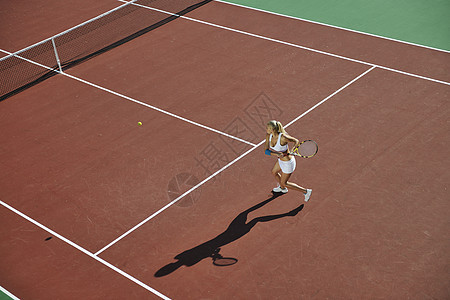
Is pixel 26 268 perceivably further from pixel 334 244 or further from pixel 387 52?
pixel 387 52

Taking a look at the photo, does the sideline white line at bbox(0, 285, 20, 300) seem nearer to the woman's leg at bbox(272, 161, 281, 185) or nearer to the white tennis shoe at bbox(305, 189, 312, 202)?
the woman's leg at bbox(272, 161, 281, 185)

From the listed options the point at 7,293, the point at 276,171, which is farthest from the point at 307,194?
the point at 7,293

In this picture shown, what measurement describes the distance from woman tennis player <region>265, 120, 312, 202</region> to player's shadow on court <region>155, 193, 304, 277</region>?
448mm

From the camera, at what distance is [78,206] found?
12531 millimetres

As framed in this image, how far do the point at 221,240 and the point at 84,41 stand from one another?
1074 centimetres

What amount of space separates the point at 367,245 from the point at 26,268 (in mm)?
6341

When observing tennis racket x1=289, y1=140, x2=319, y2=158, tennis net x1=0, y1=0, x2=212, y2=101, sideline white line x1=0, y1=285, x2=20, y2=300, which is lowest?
sideline white line x1=0, y1=285, x2=20, y2=300

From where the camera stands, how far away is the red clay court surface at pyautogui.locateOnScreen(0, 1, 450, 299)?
34.9 feet

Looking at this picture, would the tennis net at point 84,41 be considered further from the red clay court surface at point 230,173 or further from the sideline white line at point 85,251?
the sideline white line at point 85,251

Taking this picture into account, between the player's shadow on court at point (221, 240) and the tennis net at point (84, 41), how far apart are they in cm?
868

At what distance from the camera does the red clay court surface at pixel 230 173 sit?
419 inches

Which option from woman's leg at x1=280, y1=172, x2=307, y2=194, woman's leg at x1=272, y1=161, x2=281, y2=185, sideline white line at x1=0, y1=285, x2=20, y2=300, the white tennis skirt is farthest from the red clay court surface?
the white tennis skirt

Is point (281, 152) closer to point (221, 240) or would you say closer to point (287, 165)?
point (287, 165)

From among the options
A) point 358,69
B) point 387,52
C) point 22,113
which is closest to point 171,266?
point 22,113
